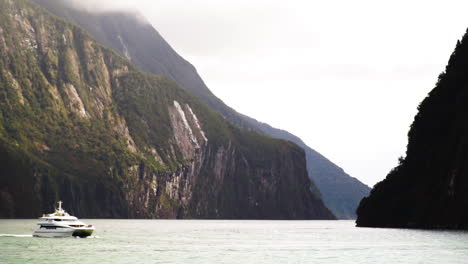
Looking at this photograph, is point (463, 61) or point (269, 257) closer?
point (269, 257)

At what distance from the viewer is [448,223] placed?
168750 mm

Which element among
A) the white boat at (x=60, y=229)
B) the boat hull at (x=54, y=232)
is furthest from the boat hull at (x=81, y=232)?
the boat hull at (x=54, y=232)

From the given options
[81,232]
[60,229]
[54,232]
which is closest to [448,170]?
[81,232]

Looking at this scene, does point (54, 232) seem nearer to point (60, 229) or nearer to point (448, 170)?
point (60, 229)

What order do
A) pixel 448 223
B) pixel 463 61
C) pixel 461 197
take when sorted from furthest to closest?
pixel 463 61
pixel 448 223
pixel 461 197

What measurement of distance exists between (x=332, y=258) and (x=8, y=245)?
51.1m

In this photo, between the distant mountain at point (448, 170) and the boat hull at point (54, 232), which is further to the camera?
the distant mountain at point (448, 170)

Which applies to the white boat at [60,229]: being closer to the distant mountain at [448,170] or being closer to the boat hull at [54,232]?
the boat hull at [54,232]

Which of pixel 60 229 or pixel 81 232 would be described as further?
pixel 81 232

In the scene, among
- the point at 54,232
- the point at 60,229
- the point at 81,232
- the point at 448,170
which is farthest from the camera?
Answer: the point at 448,170

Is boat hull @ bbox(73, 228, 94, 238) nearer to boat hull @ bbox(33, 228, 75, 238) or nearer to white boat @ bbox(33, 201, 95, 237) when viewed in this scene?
white boat @ bbox(33, 201, 95, 237)

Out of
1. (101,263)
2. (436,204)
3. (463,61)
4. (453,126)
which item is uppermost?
(463,61)

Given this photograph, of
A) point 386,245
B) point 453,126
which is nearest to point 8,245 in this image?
point 386,245

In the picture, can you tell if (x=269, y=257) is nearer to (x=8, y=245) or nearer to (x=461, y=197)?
(x=8, y=245)
